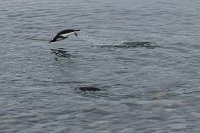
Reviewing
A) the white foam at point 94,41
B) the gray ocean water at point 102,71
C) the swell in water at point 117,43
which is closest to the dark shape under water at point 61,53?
the gray ocean water at point 102,71

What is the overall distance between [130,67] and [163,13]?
50.8 feet

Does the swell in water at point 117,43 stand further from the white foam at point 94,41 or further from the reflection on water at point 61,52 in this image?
the reflection on water at point 61,52

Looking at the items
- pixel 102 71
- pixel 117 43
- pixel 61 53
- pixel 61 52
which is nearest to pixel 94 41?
pixel 117 43

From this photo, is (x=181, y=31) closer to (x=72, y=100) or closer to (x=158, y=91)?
(x=158, y=91)

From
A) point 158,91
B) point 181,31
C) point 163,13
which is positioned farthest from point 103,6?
point 158,91

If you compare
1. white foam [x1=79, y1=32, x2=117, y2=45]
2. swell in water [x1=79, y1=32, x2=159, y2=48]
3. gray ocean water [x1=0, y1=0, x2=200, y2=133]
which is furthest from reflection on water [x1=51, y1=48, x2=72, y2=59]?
white foam [x1=79, y1=32, x2=117, y2=45]

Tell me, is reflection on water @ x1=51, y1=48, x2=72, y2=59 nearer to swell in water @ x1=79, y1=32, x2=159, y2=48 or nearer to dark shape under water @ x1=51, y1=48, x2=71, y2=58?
dark shape under water @ x1=51, y1=48, x2=71, y2=58

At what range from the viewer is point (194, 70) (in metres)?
23.5

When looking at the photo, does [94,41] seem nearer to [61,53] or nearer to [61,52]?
[61,52]

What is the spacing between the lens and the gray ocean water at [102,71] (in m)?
18.0

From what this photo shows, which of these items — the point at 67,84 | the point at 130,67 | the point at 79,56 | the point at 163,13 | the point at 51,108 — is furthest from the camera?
the point at 163,13

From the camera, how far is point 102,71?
23.9 metres

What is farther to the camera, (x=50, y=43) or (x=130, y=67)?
(x=50, y=43)

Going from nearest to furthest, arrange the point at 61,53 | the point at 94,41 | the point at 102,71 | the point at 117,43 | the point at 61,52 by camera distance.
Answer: the point at 102,71 → the point at 61,53 → the point at 61,52 → the point at 117,43 → the point at 94,41
